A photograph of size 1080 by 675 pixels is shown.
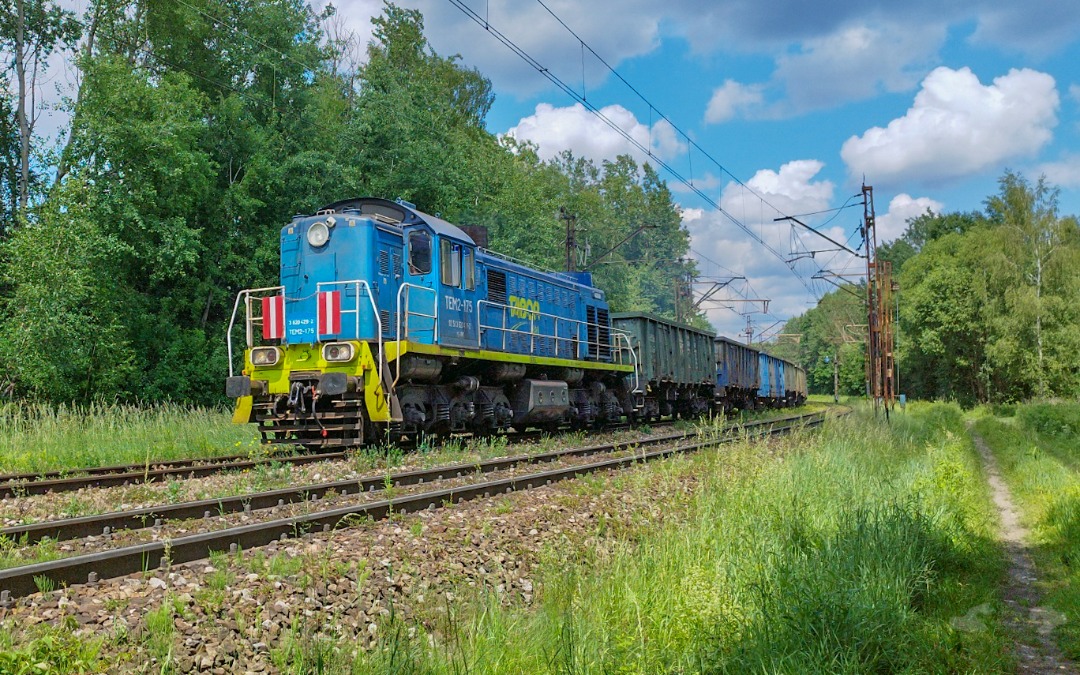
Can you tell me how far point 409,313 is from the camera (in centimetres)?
1194

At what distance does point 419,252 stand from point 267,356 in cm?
296

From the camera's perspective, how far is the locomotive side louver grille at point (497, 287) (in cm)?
1482

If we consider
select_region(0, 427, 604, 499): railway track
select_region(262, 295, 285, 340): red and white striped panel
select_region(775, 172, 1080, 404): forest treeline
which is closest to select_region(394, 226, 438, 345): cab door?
select_region(262, 295, 285, 340): red and white striped panel

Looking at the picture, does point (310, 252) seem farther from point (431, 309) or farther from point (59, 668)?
point (59, 668)

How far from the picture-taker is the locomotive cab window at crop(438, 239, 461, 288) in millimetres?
13078

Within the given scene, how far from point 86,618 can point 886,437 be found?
15468mm

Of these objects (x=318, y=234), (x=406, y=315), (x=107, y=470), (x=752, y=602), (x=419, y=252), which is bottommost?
(x=752, y=602)

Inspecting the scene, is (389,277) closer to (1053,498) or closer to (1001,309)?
(1053,498)

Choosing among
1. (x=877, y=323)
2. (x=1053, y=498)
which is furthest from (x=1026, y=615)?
(x=877, y=323)

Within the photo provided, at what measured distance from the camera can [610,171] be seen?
245 ft

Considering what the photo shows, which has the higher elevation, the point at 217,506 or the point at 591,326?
the point at 591,326

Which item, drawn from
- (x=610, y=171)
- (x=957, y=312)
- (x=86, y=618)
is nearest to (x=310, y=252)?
(x=86, y=618)

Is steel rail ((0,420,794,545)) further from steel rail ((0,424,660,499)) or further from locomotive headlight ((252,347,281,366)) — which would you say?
locomotive headlight ((252,347,281,366))

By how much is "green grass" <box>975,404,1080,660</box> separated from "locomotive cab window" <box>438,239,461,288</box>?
29.7 feet
